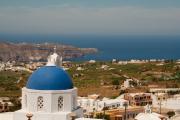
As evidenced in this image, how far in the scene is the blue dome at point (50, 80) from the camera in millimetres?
21328

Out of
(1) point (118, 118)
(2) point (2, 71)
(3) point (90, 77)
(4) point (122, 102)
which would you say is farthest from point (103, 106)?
(2) point (2, 71)

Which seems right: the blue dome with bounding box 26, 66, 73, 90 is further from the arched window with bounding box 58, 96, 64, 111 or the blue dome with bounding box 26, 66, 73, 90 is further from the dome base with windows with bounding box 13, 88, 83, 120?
the arched window with bounding box 58, 96, 64, 111

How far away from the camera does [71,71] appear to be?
336 ft

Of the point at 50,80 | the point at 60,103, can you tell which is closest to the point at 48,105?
the point at 60,103

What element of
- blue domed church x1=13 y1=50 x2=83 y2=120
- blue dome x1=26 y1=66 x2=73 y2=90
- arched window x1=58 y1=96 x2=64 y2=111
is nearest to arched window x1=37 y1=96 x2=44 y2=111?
blue domed church x1=13 y1=50 x2=83 y2=120

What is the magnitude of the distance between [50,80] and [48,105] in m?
1.15

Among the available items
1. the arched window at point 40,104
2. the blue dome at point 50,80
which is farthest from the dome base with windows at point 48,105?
the blue dome at point 50,80

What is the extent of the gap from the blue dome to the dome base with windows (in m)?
0.24

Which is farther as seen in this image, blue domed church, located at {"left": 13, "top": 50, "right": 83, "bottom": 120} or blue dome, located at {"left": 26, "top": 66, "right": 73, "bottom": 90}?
blue dome, located at {"left": 26, "top": 66, "right": 73, "bottom": 90}

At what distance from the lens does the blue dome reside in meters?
21.3

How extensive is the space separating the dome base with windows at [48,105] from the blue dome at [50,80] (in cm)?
24

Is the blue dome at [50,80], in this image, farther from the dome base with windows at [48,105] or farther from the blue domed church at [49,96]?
the dome base with windows at [48,105]

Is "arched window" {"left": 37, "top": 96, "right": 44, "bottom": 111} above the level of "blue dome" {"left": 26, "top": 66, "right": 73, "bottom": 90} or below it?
below

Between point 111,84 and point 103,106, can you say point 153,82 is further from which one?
point 103,106
